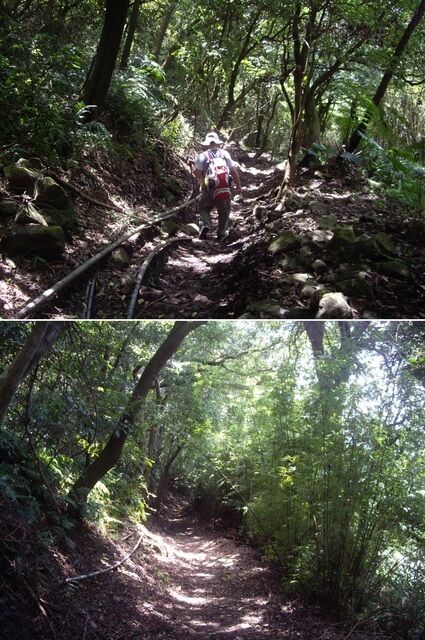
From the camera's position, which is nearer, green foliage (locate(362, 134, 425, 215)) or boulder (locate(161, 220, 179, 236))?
boulder (locate(161, 220, 179, 236))

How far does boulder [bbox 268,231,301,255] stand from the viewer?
2277 mm

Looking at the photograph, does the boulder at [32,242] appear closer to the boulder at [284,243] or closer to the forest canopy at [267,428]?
the forest canopy at [267,428]

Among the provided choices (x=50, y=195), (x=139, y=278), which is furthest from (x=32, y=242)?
(x=139, y=278)

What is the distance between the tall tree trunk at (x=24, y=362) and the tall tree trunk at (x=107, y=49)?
1.07 m

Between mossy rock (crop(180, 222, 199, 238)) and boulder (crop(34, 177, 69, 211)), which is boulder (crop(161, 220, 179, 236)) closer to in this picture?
mossy rock (crop(180, 222, 199, 238))

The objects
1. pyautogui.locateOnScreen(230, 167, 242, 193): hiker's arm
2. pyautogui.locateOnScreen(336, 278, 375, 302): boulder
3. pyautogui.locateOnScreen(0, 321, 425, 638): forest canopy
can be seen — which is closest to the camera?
pyautogui.locateOnScreen(336, 278, 375, 302): boulder

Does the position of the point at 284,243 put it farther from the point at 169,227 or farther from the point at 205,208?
the point at 205,208

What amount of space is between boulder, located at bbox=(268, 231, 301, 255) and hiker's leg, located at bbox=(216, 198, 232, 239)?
51 centimetres

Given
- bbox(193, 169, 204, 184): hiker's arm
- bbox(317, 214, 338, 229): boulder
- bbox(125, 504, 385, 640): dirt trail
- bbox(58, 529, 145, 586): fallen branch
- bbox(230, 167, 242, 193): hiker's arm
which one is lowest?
bbox(58, 529, 145, 586): fallen branch

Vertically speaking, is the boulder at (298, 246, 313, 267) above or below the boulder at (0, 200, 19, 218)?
above

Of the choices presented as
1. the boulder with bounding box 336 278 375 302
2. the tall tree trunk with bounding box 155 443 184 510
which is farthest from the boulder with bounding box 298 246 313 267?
the tall tree trunk with bounding box 155 443 184 510

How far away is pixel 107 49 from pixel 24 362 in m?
1.60

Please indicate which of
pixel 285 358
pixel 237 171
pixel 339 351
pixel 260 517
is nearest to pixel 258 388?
pixel 285 358

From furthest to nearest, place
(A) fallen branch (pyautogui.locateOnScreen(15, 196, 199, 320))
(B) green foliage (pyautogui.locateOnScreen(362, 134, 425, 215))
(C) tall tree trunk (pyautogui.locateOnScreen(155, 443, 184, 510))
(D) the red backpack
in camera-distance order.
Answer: (C) tall tree trunk (pyautogui.locateOnScreen(155, 443, 184, 510)), (D) the red backpack, (B) green foliage (pyautogui.locateOnScreen(362, 134, 425, 215)), (A) fallen branch (pyautogui.locateOnScreen(15, 196, 199, 320))
